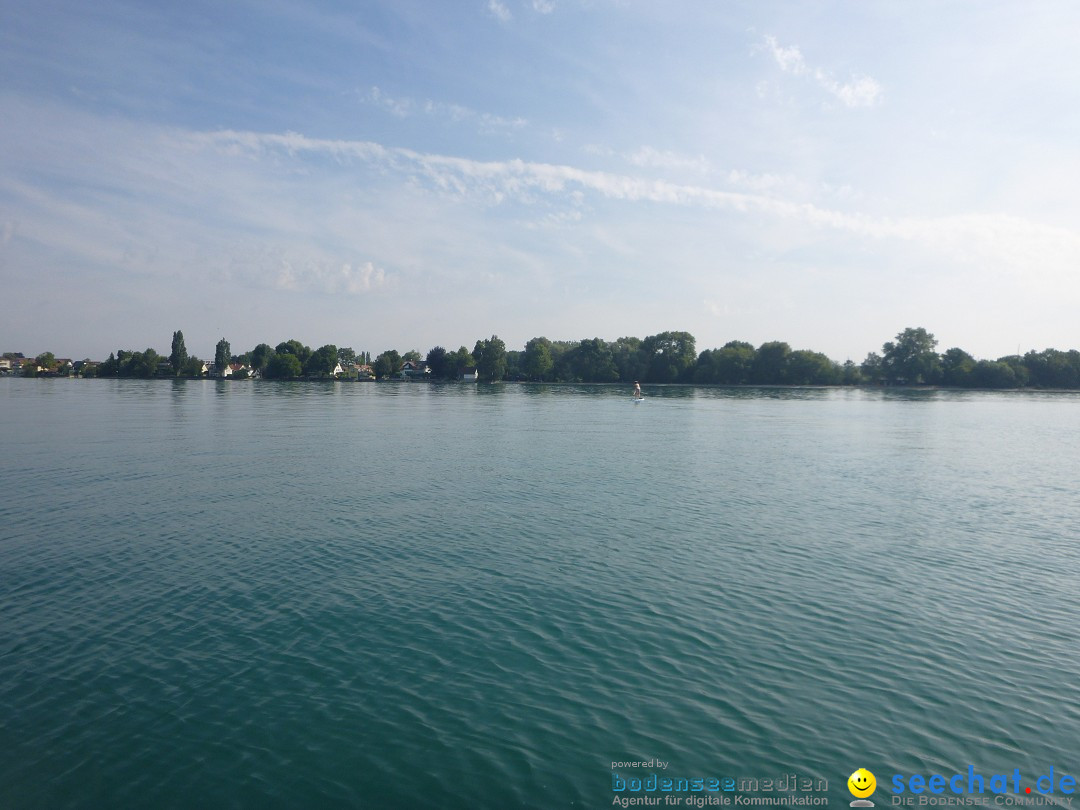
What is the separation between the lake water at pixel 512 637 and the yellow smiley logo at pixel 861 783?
16cm

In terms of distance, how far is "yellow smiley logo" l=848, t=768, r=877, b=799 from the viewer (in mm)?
10297

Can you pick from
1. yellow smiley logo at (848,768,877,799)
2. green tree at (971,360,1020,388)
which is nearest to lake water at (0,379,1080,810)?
yellow smiley logo at (848,768,877,799)

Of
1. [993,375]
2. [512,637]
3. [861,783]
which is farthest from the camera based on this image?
[993,375]

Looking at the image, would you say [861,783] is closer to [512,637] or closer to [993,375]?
[512,637]

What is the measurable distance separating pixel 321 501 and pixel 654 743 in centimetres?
2276

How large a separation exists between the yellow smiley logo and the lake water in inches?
6.2

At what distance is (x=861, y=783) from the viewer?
414 inches

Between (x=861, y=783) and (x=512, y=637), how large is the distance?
7710 millimetres

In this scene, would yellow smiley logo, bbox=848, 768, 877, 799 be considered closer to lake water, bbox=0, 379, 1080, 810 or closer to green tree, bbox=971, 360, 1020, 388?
lake water, bbox=0, 379, 1080, 810

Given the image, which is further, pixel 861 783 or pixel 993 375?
pixel 993 375

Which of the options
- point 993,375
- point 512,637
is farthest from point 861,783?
point 993,375

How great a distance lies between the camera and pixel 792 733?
1171cm

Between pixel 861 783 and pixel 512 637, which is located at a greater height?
pixel 512 637

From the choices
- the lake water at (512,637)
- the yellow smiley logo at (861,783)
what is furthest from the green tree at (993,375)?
the yellow smiley logo at (861,783)
